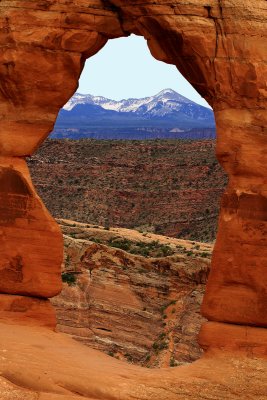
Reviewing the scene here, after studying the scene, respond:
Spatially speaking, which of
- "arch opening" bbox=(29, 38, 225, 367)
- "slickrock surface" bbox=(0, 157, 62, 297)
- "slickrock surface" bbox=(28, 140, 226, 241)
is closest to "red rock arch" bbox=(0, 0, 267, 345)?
"slickrock surface" bbox=(0, 157, 62, 297)

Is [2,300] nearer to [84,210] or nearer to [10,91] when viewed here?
[10,91]

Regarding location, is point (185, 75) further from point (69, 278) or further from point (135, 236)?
point (135, 236)

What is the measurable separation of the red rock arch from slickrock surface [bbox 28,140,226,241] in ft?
187

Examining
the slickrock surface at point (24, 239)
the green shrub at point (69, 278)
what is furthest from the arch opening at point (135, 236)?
the slickrock surface at point (24, 239)

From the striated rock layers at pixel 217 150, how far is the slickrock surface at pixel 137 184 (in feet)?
187

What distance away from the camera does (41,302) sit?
2378 cm

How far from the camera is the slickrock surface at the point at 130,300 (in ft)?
139

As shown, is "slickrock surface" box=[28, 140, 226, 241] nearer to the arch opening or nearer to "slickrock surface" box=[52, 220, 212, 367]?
the arch opening

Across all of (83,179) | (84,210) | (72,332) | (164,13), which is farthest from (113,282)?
(83,179)

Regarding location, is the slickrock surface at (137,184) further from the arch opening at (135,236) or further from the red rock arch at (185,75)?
the red rock arch at (185,75)

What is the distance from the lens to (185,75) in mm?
22875

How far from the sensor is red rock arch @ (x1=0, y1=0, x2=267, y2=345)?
71.6 ft

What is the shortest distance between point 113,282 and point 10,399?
2613 cm

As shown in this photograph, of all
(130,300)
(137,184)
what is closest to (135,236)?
(130,300)
